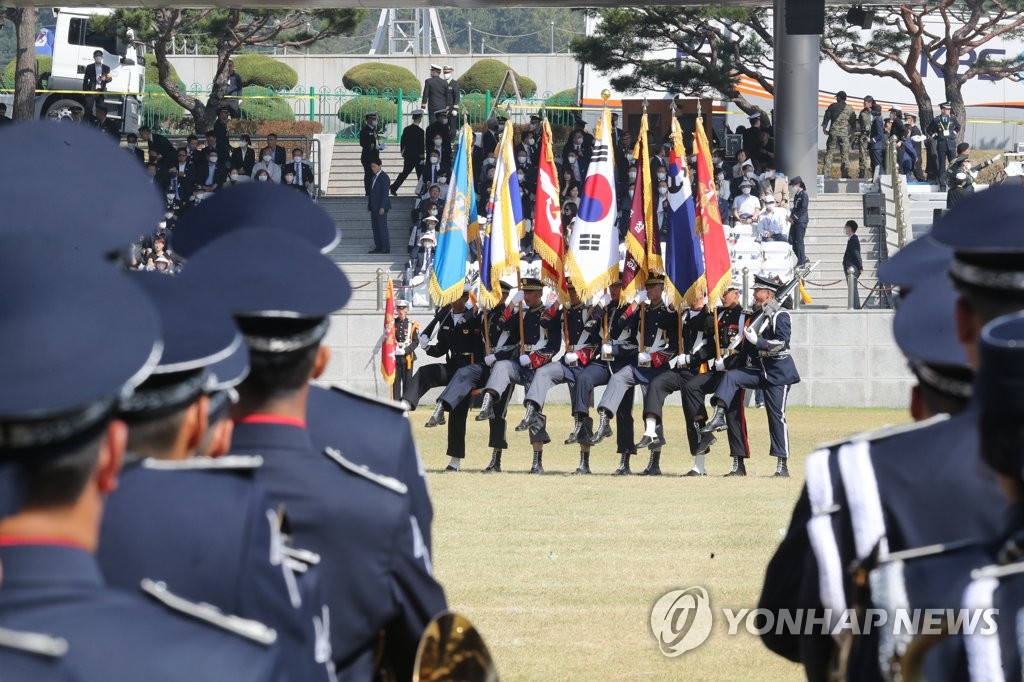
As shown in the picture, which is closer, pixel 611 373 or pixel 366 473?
pixel 366 473

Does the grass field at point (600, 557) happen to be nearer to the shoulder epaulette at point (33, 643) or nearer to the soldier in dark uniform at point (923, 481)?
the soldier in dark uniform at point (923, 481)

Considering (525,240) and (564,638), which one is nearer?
(564,638)

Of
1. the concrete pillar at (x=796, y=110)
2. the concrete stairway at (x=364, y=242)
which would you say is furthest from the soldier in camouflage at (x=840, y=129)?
the concrete stairway at (x=364, y=242)

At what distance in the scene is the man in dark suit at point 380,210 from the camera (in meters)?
30.8

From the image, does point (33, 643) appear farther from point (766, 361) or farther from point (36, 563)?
point (766, 361)

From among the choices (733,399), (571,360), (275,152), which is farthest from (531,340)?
(275,152)

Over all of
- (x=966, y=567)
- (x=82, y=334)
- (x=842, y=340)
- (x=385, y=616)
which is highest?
(x=82, y=334)

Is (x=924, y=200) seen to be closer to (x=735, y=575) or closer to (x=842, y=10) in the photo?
(x=842, y=10)

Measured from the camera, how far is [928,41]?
44312 millimetres

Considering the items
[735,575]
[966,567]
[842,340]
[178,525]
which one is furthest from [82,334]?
[842,340]

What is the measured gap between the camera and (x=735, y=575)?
936 cm

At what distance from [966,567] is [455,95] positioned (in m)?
32.2

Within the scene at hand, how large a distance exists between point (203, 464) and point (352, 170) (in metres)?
35.6

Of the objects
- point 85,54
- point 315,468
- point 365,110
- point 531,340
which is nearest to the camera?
point 315,468
